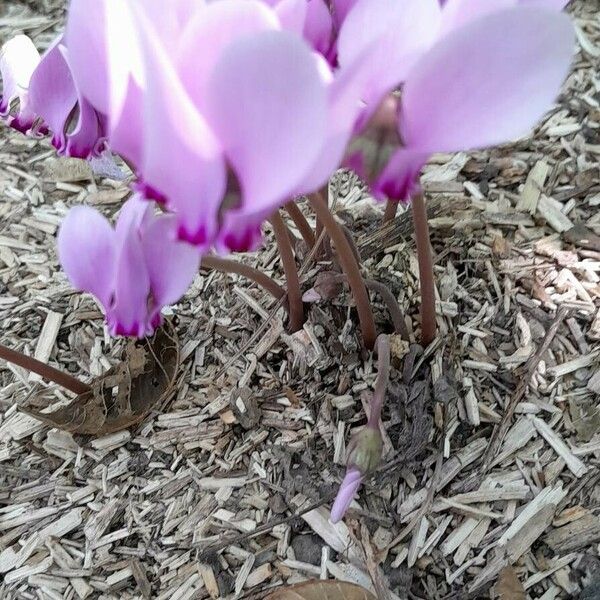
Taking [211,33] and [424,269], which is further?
[424,269]

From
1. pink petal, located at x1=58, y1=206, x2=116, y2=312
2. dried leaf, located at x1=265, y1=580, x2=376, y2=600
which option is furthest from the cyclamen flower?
dried leaf, located at x1=265, y1=580, x2=376, y2=600

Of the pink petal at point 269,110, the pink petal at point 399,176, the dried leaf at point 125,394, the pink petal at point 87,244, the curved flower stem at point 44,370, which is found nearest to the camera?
the pink petal at point 269,110

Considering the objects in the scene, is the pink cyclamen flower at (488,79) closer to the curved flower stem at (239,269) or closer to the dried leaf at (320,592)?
the curved flower stem at (239,269)

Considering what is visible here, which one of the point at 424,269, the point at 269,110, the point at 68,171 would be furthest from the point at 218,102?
the point at 68,171

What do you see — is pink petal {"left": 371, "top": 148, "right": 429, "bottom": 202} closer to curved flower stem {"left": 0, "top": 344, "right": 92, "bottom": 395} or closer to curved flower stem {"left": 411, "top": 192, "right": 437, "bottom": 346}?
curved flower stem {"left": 411, "top": 192, "right": 437, "bottom": 346}

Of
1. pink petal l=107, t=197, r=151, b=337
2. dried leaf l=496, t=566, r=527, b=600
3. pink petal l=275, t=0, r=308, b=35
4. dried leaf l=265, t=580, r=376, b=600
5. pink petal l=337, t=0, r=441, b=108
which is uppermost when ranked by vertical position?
pink petal l=275, t=0, r=308, b=35

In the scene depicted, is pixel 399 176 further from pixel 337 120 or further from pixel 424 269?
pixel 424 269

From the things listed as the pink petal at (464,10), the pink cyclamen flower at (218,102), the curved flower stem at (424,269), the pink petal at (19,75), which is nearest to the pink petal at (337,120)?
the pink cyclamen flower at (218,102)
